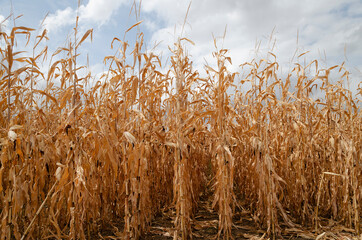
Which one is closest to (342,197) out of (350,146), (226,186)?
(350,146)

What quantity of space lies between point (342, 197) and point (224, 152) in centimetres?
177

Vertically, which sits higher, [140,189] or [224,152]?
[224,152]

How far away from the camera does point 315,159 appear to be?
293 centimetres

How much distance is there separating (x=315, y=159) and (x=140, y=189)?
2267 millimetres

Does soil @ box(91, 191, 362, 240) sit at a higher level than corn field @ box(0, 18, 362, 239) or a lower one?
lower

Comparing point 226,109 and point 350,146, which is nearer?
point 226,109

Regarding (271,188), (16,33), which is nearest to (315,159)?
(271,188)

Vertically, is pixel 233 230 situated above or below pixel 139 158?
below

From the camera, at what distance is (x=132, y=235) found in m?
2.09

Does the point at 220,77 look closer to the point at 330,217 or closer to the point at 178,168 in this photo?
the point at 178,168

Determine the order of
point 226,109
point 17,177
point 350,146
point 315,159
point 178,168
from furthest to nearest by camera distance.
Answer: point 315,159 → point 350,146 → point 226,109 → point 178,168 → point 17,177

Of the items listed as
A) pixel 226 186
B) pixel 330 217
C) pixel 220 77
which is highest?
pixel 220 77

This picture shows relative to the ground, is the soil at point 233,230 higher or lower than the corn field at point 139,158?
lower

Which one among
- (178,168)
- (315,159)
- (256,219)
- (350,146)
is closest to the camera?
(178,168)
